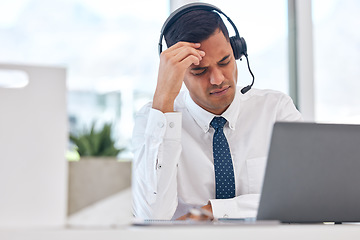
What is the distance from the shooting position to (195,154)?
1892 mm

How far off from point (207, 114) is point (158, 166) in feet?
1.21

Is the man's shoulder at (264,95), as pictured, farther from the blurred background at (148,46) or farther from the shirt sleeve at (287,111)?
the blurred background at (148,46)

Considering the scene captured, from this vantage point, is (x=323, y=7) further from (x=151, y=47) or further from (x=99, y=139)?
(x=99, y=139)

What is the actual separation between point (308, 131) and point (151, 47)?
2.24 metres

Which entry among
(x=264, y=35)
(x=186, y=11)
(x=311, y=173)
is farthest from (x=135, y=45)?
(x=311, y=173)

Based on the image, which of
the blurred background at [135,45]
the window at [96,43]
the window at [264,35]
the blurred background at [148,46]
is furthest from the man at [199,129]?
the window at [264,35]

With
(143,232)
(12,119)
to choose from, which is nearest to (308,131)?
(143,232)

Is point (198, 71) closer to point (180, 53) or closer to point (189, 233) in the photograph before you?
point (180, 53)

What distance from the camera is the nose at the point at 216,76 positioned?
6.06 feet

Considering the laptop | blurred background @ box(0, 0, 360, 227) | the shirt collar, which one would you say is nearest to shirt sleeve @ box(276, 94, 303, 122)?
the shirt collar

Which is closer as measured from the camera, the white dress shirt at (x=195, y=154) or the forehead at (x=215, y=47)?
the white dress shirt at (x=195, y=154)

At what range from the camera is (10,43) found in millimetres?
2910

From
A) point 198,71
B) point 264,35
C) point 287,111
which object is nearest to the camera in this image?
point 198,71

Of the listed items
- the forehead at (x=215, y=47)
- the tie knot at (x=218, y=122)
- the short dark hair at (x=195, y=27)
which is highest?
the short dark hair at (x=195, y=27)
